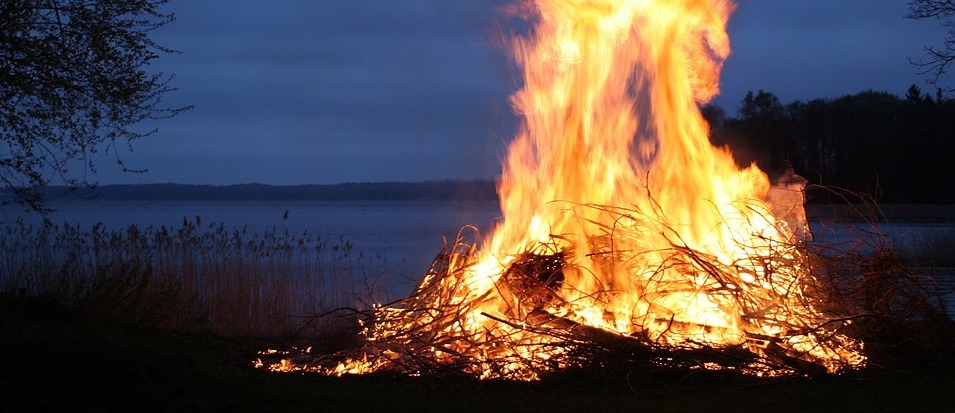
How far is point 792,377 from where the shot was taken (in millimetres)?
6586

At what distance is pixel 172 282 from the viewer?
10.3m

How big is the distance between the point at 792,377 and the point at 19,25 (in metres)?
7.60

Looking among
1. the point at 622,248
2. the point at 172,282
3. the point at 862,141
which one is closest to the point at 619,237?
the point at 622,248

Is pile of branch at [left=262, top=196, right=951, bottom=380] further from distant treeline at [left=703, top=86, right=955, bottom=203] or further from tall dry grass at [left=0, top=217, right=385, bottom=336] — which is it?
distant treeline at [left=703, top=86, right=955, bottom=203]

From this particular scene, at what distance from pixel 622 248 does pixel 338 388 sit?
9.44ft

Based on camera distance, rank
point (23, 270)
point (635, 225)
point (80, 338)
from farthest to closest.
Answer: point (23, 270), point (635, 225), point (80, 338)

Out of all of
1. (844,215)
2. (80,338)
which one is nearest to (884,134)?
(844,215)

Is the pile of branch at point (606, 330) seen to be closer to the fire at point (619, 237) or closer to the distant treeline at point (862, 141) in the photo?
the fire at point (619, 237)

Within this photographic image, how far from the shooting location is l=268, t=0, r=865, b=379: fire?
276 inches

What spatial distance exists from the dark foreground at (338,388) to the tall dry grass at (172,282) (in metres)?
1.82

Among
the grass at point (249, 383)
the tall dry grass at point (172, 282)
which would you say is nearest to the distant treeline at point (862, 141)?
the tall dry grass at point (172, 282)

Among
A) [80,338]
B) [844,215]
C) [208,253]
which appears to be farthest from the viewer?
[208,253]

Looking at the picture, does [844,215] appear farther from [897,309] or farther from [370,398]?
[370,398]

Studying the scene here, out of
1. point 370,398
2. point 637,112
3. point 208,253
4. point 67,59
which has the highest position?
point 67,59
